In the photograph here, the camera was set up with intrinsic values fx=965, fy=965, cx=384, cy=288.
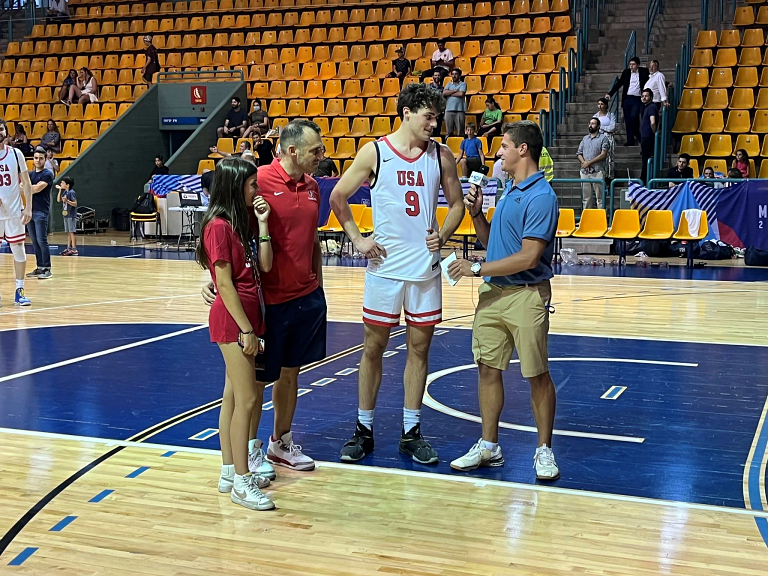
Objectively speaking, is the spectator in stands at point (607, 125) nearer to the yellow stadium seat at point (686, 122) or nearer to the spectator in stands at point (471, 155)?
the yellow stadium seat at point (686, 122)

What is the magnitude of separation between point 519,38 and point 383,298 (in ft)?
55.5

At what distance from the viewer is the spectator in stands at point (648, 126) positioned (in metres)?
16.6

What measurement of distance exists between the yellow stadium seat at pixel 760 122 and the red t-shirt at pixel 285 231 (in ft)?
46.1

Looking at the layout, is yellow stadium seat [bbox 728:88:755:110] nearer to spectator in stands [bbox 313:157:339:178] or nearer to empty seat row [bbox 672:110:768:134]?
empty seat row [bbox 672:110:768:134]

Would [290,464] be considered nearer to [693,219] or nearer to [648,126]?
[693,219]

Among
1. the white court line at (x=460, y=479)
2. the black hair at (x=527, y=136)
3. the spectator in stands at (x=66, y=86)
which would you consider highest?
the spectator in stands at (x=66, y=86)

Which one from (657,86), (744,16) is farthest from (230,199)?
(744,16)

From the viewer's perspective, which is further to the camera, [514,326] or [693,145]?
[693,145]

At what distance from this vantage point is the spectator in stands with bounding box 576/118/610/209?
16172 millimetres

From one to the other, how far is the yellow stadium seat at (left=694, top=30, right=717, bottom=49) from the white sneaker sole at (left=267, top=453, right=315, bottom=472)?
52.8ft

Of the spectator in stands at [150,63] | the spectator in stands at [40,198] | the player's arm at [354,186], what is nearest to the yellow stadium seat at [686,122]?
the spectator in stands at [40,198]

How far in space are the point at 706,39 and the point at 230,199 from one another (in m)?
16.6

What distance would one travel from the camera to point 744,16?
1889cm

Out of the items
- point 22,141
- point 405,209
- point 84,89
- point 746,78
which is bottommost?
point 405,209
